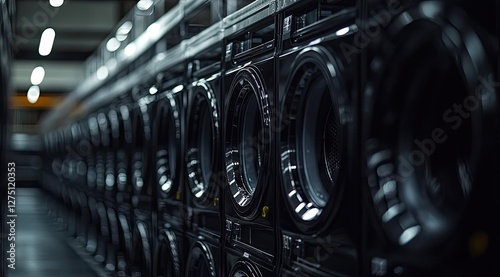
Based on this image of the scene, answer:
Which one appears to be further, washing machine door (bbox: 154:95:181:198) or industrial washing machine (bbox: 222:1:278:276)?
washing machine door (bbox: 154:95:181:198)

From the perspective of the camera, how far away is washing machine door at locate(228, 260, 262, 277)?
3125 millimetres

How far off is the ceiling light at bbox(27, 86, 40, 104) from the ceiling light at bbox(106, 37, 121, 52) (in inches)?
359

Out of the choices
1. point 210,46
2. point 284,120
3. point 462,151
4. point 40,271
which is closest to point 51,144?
point 40,271

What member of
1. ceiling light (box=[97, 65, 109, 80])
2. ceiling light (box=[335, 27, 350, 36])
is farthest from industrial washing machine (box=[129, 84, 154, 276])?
ceiling light (box=[335, 27, 350, 36])

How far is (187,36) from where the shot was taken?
435cm

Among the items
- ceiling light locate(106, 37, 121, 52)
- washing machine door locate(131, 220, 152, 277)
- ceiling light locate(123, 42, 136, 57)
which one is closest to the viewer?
washing machine door locate(131, 220, 152, 277)

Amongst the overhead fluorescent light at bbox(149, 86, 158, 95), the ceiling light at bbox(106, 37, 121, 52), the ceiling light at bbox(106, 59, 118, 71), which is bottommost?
the overhead fluorescent light at bbox(149, 86, 158, 95)

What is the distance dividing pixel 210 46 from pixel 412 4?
2.04 m

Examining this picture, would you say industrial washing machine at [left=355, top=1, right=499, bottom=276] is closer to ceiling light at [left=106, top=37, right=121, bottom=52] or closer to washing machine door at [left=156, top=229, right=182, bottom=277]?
washing machine door at [left=156, top=229, right=182, bottom=277]

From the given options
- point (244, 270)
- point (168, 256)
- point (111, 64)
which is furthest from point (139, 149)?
point (244, 270)

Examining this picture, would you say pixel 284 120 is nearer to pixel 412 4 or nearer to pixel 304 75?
pixel 304 75

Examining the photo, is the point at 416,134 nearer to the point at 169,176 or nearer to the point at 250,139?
the point at 250,139

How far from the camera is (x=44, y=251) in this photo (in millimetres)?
8695

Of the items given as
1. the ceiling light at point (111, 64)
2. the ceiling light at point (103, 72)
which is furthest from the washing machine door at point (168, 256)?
the ceiling light at point (103, 72)
